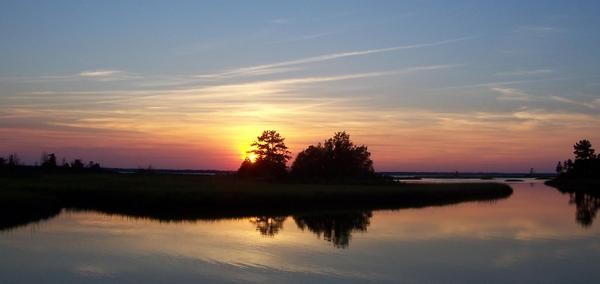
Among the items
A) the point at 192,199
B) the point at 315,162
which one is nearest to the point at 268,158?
the point at 315,162

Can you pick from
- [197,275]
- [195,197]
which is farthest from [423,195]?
[197,275]

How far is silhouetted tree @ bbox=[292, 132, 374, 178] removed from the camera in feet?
337

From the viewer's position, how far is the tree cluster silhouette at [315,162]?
337ft

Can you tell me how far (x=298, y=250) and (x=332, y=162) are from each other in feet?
249

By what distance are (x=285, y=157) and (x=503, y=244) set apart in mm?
80398

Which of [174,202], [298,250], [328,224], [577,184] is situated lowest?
[298,250]

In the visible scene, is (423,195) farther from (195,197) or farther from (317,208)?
(195,197)

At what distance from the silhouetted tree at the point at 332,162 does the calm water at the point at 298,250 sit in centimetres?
5955

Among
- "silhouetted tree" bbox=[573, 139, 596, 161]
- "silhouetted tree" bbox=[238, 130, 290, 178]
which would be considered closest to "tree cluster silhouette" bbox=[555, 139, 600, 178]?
"silhouetted tree" bbox=[573, 139, 596, 161]

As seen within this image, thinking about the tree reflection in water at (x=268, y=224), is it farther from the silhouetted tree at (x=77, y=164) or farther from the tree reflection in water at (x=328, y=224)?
the silhouetted tree at (x=77, y=164)

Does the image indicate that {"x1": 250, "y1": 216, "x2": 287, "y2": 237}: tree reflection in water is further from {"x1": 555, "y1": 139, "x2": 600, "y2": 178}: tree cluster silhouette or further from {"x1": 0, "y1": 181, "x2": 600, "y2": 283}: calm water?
{"x1": 555, "y1": 139, "x2": 600, "y2": 178}: tree cluster silhouette

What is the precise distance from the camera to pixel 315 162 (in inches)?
4070

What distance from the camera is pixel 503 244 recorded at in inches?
1203

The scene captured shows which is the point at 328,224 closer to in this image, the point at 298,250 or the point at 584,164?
the point at 298,250
